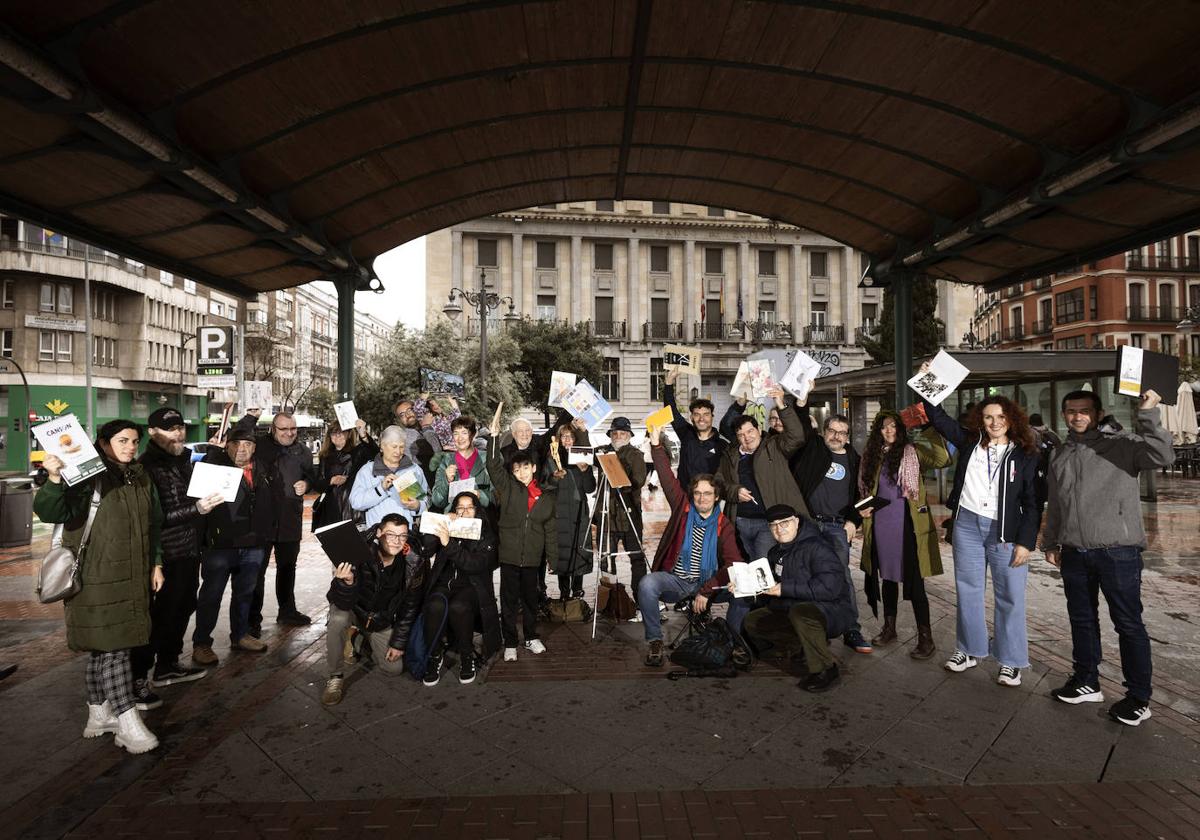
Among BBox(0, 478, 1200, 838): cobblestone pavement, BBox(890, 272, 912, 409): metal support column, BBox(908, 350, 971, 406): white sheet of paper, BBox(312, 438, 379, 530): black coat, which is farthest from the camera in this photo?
BBox(890, 272, 912, 409): metal support column

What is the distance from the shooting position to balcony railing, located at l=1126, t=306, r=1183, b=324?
48.6m

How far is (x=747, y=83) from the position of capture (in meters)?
5.46

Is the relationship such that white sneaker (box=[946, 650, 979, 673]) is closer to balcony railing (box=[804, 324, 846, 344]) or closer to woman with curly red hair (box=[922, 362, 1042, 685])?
woman with curly red hair (box=[922, 362, 1042, 685])

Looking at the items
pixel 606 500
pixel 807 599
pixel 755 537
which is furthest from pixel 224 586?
pixel 807 599

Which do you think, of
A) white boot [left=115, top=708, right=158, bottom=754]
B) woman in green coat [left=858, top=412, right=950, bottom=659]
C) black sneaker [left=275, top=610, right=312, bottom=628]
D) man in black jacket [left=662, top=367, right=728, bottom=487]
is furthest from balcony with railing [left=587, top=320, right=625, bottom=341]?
white boot [left=115, top=708, right=158, bottom=754]

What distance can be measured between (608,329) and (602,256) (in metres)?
5.23

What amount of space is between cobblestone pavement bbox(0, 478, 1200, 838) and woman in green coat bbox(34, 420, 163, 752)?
0.72 feet

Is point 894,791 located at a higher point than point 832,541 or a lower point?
lower

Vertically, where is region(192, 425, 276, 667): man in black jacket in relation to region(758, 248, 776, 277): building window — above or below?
below

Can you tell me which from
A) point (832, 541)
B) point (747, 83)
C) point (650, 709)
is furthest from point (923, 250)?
point (650, 709)

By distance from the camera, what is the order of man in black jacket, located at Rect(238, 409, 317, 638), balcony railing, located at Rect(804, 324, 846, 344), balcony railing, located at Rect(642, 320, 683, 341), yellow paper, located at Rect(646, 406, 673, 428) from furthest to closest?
balcony railing, located at Rect(804, 324, 846, 344), balcony railing, located at Rect(642, 320, 683, 341), yellow paper, located at Rect(646, 406, 673, 428), man in black jacket, located at Rect(238, 409, 317, 638)

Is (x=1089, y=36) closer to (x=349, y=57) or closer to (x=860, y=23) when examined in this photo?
(x=860, y=23)

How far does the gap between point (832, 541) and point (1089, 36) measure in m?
4.00

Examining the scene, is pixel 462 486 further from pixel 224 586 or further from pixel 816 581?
pixel 816 581
